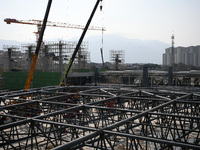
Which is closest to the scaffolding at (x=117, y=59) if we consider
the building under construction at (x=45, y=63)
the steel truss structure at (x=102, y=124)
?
the building under construction at (x=45, y=63)

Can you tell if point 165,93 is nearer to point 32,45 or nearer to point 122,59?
point 32,45

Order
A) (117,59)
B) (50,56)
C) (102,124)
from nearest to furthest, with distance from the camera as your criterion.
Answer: (102,124), (50,56), (117,59)

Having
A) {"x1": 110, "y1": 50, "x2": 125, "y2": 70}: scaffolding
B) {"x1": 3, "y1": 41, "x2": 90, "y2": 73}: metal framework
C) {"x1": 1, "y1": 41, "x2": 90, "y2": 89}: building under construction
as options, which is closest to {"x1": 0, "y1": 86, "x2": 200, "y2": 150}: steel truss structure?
{"x1": 1, "y1": 41, "x2": 90, "y2": 89}: building under construction

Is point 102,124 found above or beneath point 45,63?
beneath

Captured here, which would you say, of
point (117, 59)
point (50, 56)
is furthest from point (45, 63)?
point (117, 59)

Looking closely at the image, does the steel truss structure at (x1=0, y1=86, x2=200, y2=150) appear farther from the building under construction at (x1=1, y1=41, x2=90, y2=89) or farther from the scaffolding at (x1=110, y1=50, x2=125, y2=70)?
the scaffolding at (x1=110, y1=50, x2=125, y2=70)

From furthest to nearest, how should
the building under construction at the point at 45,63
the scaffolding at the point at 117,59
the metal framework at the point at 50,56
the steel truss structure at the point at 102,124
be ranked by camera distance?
the scaffolding at the point at 117,59 → the metal framework at the point at 50,56 → the building under construction at the point at 45,63 → the steel truss structure at the point at 102,124

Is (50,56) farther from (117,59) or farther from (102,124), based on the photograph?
(102,124)

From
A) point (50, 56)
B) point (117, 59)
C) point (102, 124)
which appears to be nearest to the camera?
point (102, 124)

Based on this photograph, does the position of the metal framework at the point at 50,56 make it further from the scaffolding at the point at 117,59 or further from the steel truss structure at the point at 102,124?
the steel truss structure at the point at 102,124

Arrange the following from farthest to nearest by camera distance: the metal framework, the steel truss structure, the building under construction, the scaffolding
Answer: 1. the scaffolding
2. the metal framework
3. the building under construction
4. the steel truss structure

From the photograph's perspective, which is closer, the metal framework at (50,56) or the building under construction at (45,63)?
the building under construction at (45,63)

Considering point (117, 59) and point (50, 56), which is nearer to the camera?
point (50, 56)

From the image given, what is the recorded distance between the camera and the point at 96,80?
77938 mm
